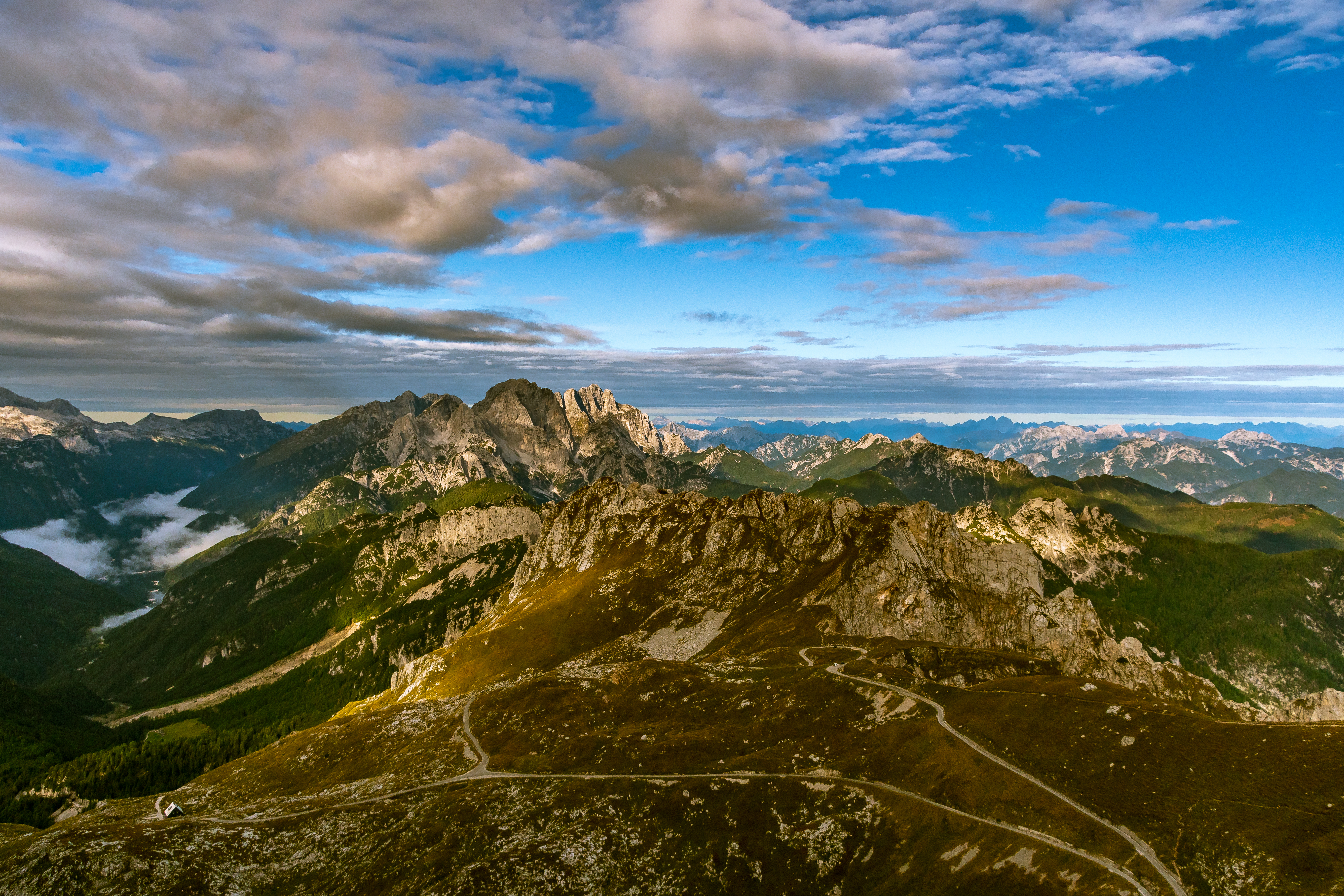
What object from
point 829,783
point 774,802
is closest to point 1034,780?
point 829,783

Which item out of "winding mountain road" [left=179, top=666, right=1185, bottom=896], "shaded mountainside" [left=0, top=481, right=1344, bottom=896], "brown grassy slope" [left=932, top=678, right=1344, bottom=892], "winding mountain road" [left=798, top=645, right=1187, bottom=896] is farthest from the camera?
"shaded mountainside" [left=0, top=481, right=1344, bottom=896]

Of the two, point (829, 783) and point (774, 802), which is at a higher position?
point (829, 783)

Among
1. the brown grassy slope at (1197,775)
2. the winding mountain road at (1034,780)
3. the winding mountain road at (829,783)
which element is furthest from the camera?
the winding mountain road at (829,783)

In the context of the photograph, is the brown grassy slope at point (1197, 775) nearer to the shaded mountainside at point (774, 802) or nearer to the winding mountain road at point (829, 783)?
the shaded mountainside at point (774, 802)

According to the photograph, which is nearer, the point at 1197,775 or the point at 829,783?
the point at 1197,775

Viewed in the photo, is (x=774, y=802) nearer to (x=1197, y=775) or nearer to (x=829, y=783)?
(x=829, y=783)

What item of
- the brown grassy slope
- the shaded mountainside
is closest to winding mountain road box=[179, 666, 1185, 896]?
the shaded mountainside

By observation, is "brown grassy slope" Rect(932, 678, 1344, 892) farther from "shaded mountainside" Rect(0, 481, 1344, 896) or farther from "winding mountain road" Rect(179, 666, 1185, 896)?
"winding mountain road" Rect(179, 666, 1185, 896)

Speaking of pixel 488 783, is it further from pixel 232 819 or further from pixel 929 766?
pixel 929 766

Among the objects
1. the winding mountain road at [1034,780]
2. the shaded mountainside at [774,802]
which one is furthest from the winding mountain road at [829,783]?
the shaded mountainside at [774,802]
